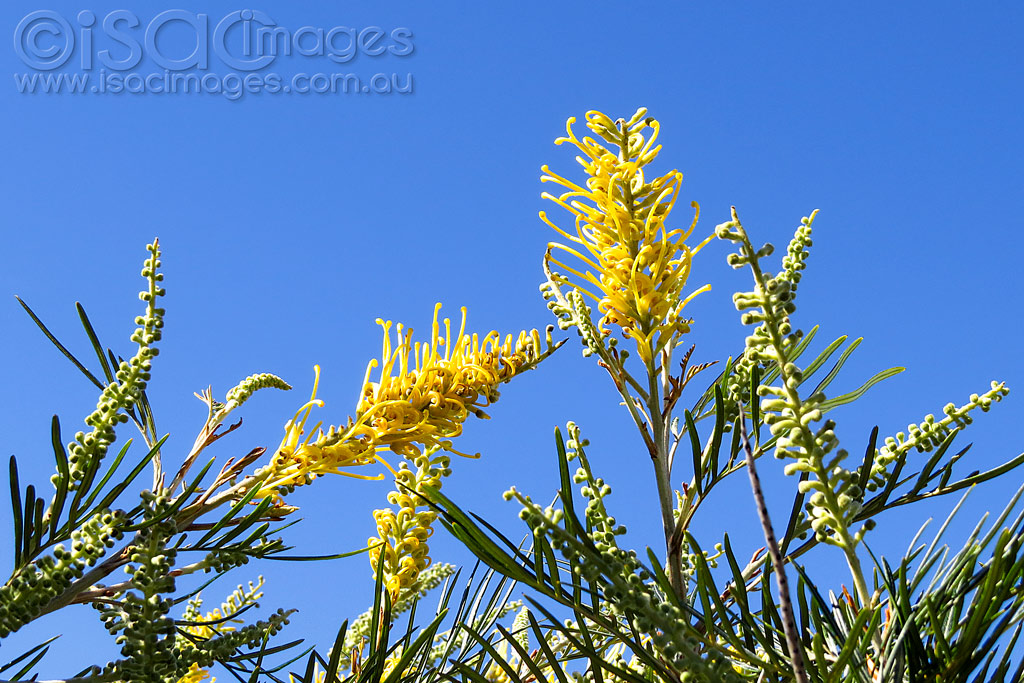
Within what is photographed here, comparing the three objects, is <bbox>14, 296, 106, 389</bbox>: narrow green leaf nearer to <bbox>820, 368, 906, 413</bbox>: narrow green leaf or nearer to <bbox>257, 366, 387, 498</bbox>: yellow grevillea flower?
<bbox>257, 366, 387, 498</bbox>: yellow grevillea flower

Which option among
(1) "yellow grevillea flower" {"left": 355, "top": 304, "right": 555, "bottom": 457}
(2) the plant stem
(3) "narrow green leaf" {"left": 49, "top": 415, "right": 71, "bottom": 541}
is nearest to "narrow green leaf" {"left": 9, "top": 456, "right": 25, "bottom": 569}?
(3) "narrow green leaf" {"left": 49, "top": 415, "right": 71, "bottom": 541}

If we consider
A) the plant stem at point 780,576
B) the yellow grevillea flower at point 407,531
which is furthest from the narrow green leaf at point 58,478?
the plant stem at point 780,576

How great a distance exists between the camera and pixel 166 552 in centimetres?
127

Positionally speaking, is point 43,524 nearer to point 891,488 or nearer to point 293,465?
point 293,465

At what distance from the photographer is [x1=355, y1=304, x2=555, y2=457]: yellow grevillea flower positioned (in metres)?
1.74

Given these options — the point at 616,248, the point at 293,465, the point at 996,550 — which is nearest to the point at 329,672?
the point at 293,465

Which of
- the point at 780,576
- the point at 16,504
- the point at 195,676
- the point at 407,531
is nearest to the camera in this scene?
the point at 780,576

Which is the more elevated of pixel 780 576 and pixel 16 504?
pixel 16 504

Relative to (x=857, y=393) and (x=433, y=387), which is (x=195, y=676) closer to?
(x=433, y=387)

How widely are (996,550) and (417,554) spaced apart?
1.14 meters

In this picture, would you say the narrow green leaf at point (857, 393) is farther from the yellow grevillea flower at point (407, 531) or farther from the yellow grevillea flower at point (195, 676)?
the yellow grevillea flower at point (195, 676)

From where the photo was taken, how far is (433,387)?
1.79m

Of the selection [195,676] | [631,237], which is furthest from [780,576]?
[195,676]

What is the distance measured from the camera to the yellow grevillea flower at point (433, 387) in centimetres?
174
